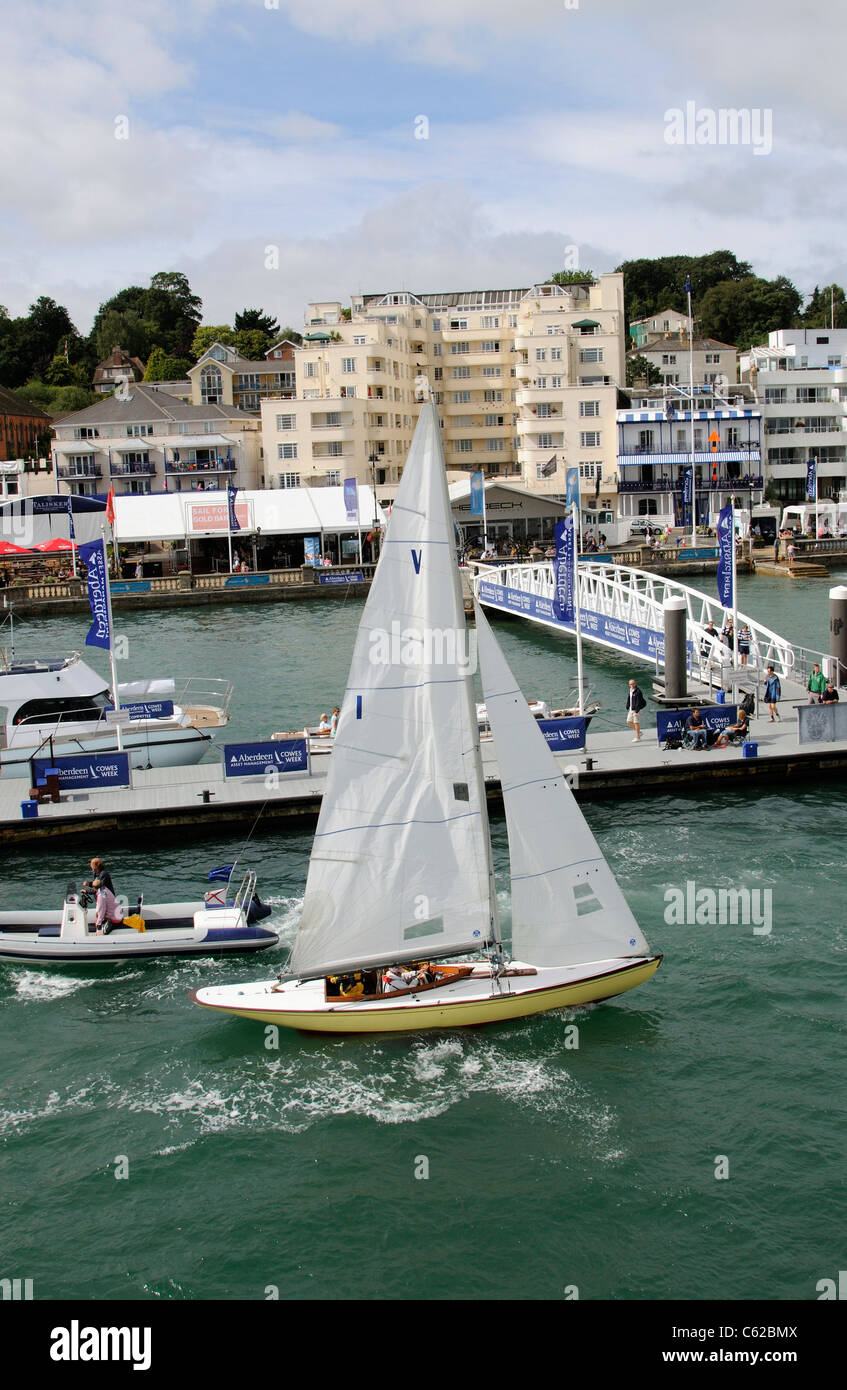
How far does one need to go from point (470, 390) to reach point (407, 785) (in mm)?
97119

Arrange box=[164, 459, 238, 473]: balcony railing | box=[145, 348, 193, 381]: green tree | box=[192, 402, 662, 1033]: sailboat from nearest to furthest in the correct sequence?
1. box=[192, 402, 662, 1033]: sailboat
2. box=[164, 459, 238, 473]: balcony railing
3. box=[145, 348, 193, 381]: green tree

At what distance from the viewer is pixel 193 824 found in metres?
31.1

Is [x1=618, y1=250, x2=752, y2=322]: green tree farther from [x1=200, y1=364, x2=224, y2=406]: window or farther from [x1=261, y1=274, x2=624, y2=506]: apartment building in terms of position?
[x1=200, y1=364, x2=224, y2=406]: window

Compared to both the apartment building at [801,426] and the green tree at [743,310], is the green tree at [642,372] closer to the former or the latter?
the apartment building at [801,426]

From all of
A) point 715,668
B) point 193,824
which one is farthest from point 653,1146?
point 715,668

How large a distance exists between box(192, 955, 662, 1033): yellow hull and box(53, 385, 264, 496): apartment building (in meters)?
86.1

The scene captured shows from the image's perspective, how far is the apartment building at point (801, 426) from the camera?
103 m

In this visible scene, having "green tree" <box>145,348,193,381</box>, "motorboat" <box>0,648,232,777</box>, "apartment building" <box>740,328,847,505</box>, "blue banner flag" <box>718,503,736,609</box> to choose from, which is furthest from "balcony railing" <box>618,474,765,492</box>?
"motorboat" <box>0,648,232,777</box>

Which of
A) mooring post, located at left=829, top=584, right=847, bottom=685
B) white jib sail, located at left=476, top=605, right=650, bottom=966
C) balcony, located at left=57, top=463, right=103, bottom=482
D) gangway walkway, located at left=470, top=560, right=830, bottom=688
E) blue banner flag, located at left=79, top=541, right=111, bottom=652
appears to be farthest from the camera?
balcony, located at left=57, top=463, right=103, bottom=482

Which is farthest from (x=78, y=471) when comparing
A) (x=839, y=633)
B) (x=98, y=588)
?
(x=839, y=633)

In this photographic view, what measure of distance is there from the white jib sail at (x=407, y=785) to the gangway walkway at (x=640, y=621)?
1215 cm

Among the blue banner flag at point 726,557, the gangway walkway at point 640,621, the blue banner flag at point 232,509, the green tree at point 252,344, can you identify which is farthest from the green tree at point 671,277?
the blue banner flag at point 726,557

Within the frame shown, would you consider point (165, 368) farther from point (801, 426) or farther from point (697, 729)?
point (697, 729)

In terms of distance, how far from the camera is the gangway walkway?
4134 centimetres
